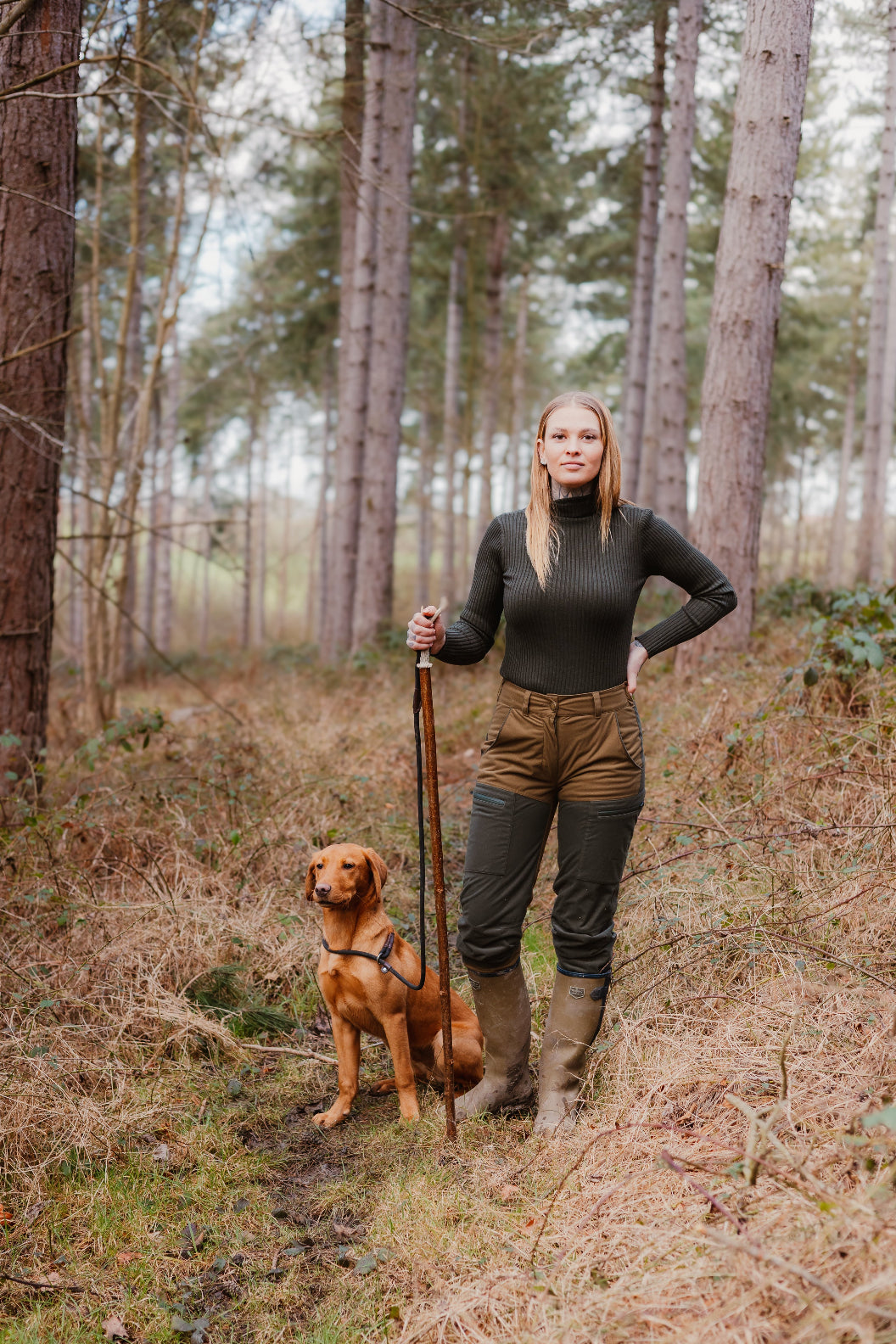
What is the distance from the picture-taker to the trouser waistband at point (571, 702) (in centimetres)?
323

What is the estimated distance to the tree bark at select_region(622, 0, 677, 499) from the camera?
1468cm

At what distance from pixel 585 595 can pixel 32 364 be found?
14.0ft

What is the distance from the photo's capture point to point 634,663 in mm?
3334

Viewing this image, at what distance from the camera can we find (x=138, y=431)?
814cm

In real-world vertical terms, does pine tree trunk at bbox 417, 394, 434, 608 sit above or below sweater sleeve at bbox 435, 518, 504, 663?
above

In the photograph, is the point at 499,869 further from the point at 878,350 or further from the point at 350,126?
the point at 878,350

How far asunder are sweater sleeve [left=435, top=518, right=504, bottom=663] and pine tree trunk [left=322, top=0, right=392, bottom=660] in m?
8.82

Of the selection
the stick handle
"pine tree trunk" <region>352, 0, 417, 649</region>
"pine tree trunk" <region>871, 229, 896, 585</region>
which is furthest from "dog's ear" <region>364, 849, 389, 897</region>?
"pine tree trunk" <region>871, 229, 896, 585</region>

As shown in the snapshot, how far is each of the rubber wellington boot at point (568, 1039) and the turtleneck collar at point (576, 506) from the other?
1.65 metres

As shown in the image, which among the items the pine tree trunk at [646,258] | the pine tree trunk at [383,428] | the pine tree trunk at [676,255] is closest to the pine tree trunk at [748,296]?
the pine tree trunk at [676,255]

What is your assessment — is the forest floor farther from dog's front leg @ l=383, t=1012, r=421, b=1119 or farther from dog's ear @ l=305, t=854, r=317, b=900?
dog's ear @ l=305, t=854, r=317, b=900

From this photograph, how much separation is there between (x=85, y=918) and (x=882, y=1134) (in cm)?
342

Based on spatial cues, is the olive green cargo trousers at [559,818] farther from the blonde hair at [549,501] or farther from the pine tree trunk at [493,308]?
the pine tree trunk at [493,308]

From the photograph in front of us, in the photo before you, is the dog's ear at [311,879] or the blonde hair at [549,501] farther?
the dog's ear at [311,879]
